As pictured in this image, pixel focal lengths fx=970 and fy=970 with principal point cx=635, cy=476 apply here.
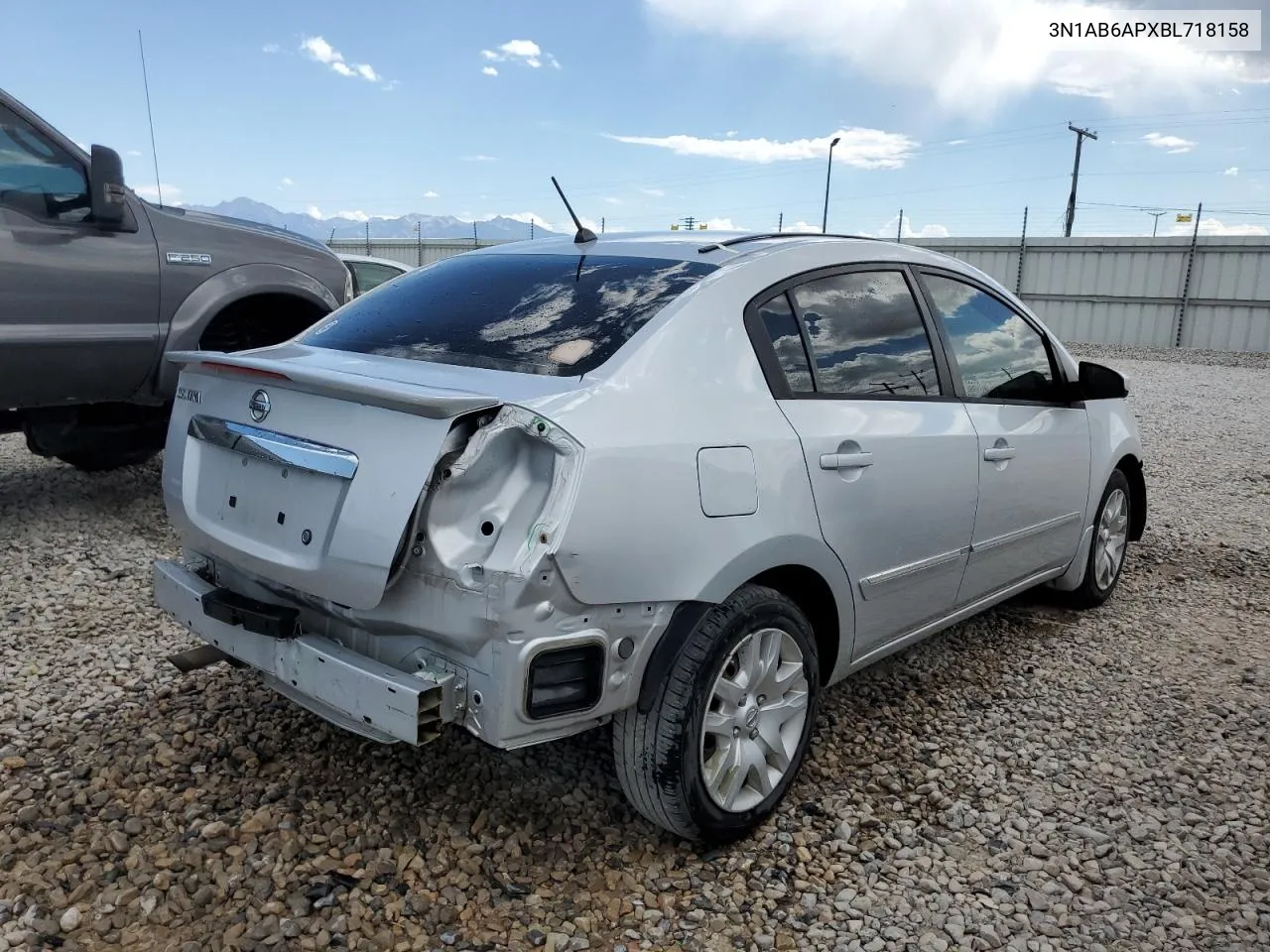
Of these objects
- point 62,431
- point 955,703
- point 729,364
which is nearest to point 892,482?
point 729,364

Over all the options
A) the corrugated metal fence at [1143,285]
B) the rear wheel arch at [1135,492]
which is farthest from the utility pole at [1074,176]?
the rear wheel arch at [1135,492]

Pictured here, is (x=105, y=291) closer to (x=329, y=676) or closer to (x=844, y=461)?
(x=329, y=676)

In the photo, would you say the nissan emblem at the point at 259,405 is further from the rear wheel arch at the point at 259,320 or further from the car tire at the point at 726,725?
the rear wheel arch at the point at 259,320

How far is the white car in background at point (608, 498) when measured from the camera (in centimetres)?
215

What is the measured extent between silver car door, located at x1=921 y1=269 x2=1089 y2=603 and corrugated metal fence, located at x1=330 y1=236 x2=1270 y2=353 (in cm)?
1931

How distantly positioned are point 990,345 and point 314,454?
2.59 meters

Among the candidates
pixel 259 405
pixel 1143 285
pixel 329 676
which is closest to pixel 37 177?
pixel 259 405

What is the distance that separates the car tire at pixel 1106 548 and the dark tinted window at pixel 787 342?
7.72 feet

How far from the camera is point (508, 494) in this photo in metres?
2.15

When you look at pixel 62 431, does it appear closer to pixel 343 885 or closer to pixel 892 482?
pixel 343 885

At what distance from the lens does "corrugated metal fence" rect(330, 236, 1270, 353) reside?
20.9 metres

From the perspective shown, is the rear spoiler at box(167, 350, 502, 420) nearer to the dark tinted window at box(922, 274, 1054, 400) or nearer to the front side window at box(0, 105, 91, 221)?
the dark tinted window at box(922, 274, 1054, 400)

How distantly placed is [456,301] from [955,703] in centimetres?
231

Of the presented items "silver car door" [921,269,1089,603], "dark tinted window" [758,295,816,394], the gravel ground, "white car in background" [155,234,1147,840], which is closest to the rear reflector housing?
"white car in background" [155,234,1147,840]
